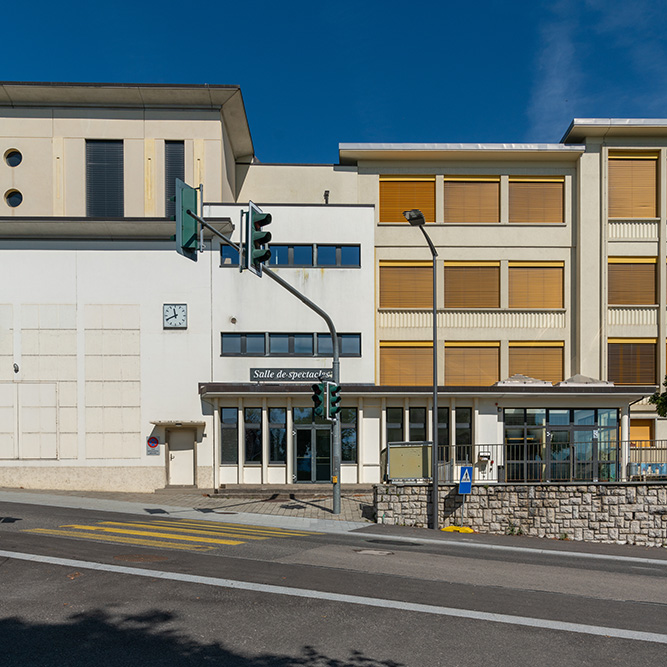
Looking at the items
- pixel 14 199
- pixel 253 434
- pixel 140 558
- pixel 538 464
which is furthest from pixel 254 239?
pixel 14 199

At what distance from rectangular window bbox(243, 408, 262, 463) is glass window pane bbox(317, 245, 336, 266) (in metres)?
6.30

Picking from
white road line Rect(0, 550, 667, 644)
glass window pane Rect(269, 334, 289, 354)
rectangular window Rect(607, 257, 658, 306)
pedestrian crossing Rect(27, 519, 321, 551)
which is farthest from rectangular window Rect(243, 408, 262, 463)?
rectangular window Rect(607, 257, 658, 306)

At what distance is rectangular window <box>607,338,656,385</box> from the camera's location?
29.0 metres

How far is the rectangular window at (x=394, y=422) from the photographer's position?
25.4 meters

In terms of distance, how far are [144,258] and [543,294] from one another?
1690 centimetres

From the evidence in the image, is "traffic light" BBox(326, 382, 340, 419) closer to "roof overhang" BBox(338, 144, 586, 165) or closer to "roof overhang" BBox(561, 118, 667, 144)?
"roof overhang" BBox(338, 144, 586, 165)

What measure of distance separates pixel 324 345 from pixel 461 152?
10576 mm

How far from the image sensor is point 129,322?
2473 cm

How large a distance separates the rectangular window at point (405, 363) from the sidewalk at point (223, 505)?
20.3 feet

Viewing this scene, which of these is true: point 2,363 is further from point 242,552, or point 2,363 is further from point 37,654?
point 37,654

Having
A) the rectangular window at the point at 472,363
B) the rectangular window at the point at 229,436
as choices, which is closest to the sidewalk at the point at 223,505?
the rectangular window at the point at 229,436

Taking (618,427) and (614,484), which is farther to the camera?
(618,427)

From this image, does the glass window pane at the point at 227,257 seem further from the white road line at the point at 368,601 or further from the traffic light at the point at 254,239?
the white road line at the point at 368,601

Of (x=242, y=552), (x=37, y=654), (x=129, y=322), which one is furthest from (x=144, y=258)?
(x=37, y=654)
